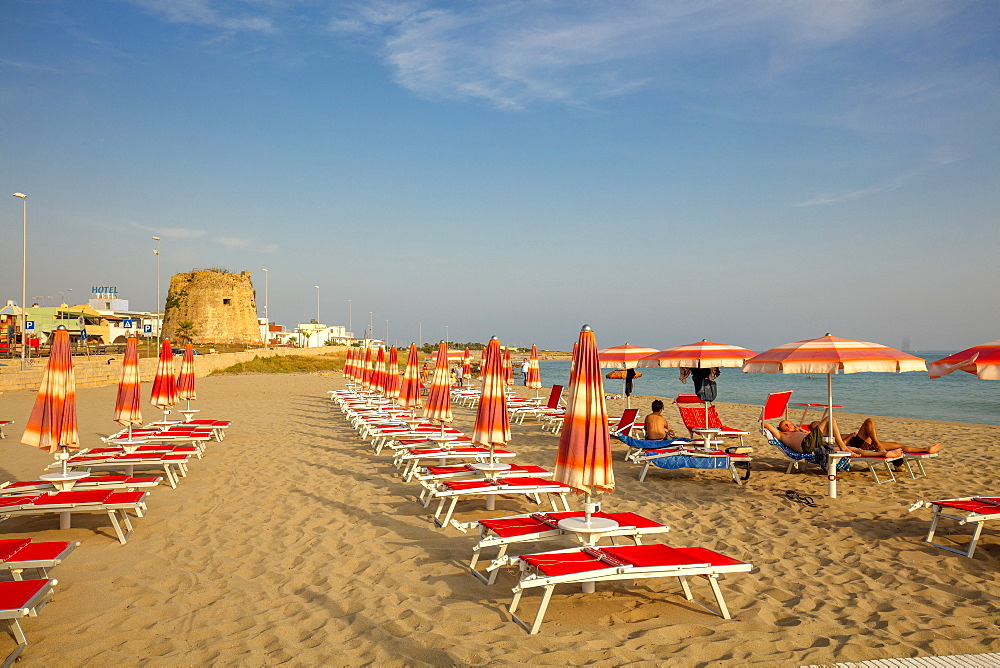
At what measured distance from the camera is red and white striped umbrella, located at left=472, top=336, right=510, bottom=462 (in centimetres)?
660

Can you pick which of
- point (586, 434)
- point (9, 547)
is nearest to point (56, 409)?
point (9, 547)

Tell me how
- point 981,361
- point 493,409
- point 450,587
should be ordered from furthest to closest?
point 493,409 < point 981,361 < point 450,587

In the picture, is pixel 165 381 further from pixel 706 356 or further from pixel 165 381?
pixel 706 356

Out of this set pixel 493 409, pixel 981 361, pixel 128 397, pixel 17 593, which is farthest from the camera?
pixel 128 397

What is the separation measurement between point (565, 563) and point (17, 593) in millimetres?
2942

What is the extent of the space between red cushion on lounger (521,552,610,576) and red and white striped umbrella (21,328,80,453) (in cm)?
471

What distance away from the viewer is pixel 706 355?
30.3 ft

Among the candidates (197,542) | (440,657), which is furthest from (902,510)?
(197,542)

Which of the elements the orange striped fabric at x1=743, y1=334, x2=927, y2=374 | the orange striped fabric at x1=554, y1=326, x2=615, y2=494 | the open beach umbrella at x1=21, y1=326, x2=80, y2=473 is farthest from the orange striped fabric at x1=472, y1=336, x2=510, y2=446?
the open beach umbrella at x1=21, y1=326, x2=80, y2=473

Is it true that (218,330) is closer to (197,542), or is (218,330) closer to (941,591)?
(197,542)

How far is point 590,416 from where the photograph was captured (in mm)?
4516

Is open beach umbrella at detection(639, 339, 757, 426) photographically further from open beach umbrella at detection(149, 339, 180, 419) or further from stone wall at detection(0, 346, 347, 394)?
stone wall at detection(0, 346, 347, 394)

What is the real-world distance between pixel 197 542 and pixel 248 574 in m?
1.08

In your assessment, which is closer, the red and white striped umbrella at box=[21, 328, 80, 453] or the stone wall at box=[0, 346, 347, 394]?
the red and white striped umbrella at box=[21, 328, 80, 453]
